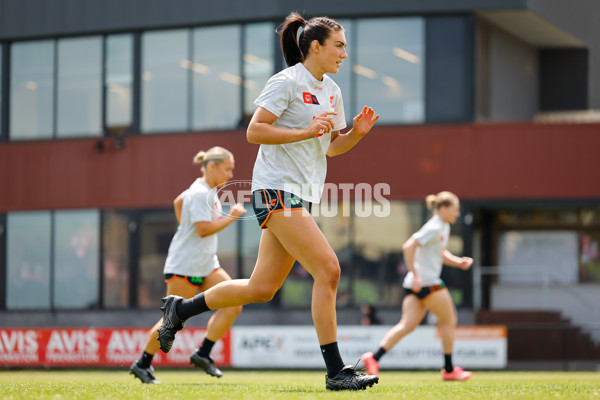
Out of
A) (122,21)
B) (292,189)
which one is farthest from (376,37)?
(292,189)

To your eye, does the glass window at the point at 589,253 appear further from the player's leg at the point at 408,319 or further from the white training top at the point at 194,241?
the white training top at the point at 194,241

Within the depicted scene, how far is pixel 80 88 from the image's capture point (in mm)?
24016

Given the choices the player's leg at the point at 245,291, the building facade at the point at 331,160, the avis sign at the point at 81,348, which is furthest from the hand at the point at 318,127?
the building facade at the point at 331,160

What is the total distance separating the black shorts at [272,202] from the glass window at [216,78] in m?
16.3

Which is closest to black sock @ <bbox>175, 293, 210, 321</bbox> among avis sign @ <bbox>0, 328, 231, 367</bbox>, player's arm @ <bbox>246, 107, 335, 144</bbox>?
player's arm @ <bbox>246, 107, 335, 144</bbox>

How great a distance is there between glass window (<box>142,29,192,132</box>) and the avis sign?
691cm

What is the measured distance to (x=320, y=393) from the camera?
612 centimetres

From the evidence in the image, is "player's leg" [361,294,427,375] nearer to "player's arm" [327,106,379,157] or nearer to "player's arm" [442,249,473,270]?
"player's arm" [442,249,473,270]

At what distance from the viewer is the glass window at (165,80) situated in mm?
23156

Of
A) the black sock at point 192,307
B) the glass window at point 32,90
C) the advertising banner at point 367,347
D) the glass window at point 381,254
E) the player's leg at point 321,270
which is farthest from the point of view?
the glass window at point 32,90

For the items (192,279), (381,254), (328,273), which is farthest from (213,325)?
(381,254)

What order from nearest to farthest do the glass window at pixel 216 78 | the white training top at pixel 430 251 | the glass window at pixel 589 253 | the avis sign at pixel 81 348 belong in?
the white training top at pixel 430 251 → the avis sign at pixel 81 348 → the glass window at pixel 216 78 → the glass window at pixel 589 253

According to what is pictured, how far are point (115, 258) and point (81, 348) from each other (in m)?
6.29

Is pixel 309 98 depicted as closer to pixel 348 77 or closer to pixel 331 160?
pixel 331 160
